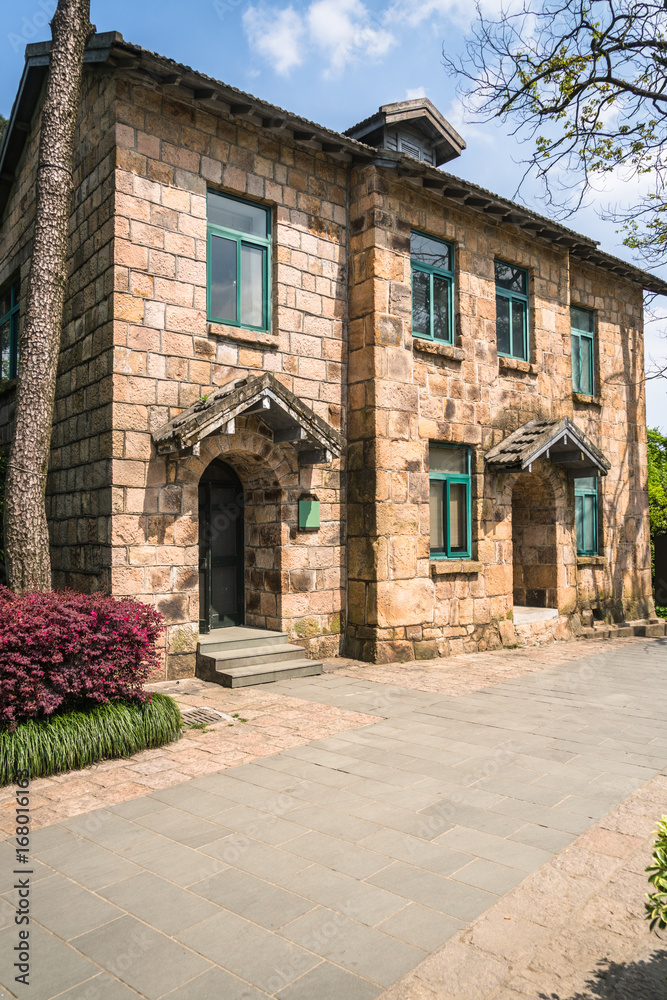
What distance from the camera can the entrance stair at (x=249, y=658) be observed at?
27.5 ft

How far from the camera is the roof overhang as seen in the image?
26.0 ft

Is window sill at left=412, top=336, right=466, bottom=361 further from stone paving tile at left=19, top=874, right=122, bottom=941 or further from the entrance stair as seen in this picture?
stone paving tile at left=19, top=874, right=122, bottom=941

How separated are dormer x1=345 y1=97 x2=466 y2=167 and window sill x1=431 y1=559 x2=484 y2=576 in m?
6.04

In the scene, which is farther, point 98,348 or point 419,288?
point 419,288

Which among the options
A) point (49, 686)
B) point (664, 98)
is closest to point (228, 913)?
point (49, 686)

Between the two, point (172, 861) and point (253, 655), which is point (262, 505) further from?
point (172, 861)

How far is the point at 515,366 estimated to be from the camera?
40.0 ft

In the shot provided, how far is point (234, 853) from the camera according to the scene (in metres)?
4.07

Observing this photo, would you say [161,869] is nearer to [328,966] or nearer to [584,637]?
[328,966]

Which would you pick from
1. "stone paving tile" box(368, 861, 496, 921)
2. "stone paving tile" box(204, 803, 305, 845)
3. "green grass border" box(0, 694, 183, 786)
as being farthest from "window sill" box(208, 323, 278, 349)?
"stone paving tile" box(368, 861, 496, 921)

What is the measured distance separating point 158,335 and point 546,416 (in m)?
7.39

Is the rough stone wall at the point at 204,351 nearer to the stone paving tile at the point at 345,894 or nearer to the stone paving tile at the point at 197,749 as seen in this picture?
the stone paving tile at the point at 197,749

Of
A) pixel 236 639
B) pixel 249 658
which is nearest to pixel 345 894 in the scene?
pixel 249 658

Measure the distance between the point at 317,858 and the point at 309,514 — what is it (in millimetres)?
5995
